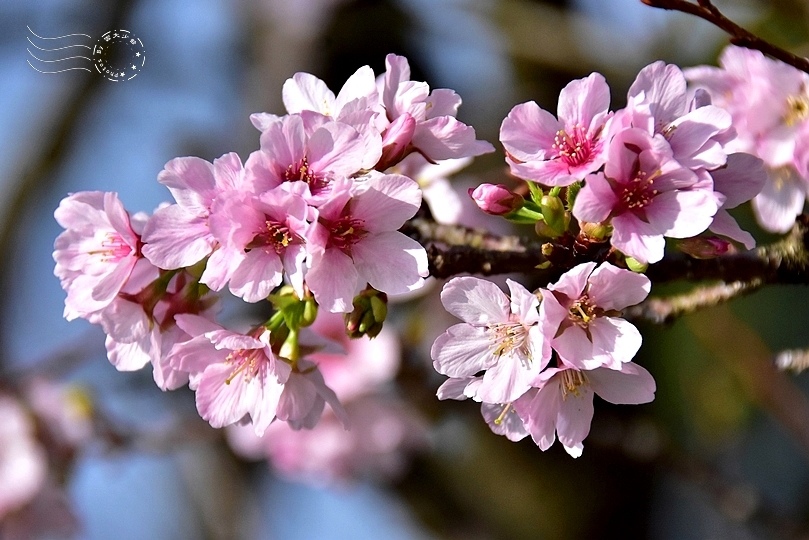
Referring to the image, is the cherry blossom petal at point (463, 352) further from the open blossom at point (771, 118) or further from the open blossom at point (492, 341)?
the open blossom at point (771, 118)

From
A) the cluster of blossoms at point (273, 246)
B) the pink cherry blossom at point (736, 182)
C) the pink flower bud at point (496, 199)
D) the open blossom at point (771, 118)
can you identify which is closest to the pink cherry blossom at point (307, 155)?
the cluster of blossoms at point (273, 246)

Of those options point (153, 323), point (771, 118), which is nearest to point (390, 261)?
point (153, 323)

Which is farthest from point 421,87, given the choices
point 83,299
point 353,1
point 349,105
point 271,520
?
point 271,520

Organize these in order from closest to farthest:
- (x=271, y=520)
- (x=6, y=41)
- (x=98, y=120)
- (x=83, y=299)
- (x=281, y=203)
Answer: (x=281, y=203)
(x=83, y=299)
(x=6, y=41)
(x=98, y=120)
(x=271, y=520)

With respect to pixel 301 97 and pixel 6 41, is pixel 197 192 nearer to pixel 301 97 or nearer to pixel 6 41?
A: pixel 301 97

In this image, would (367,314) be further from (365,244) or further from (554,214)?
(554,214)

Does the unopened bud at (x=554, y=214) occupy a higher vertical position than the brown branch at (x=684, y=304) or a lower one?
higher
